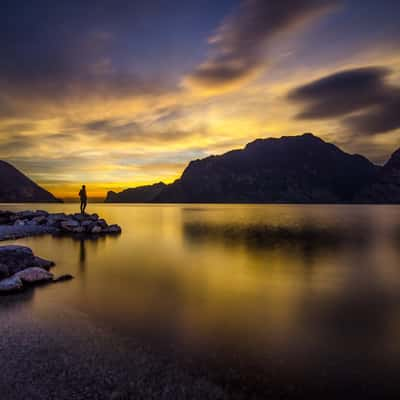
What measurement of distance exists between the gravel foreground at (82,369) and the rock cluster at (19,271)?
14.3 feet

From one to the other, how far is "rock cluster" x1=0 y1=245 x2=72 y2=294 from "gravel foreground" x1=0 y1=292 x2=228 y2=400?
4.35 m

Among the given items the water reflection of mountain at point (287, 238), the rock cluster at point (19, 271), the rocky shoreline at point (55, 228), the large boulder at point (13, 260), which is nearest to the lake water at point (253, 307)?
the rock cluster at point (19, 271)

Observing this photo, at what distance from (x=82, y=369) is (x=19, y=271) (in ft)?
37.6

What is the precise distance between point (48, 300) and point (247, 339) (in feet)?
28.3

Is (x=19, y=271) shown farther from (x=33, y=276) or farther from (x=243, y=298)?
(x=243, y=298)

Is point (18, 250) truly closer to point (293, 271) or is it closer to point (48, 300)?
point (48, 300)

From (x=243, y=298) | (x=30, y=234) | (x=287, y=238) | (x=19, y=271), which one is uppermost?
(x=19, y=271)

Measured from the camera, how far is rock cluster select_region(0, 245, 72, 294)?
41.6 feet

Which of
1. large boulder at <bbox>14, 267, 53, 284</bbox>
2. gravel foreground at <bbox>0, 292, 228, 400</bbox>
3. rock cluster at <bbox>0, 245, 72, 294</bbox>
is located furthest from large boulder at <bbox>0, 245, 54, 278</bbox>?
gravel foreground at <bbox>0, 292, 228, 400</bbox>

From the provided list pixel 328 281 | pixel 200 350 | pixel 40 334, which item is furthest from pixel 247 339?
pixel 328 281

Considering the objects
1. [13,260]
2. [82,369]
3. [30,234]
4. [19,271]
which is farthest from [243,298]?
[30,234]

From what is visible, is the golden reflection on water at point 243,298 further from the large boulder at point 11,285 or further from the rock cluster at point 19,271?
the rock cluster at point 19,271

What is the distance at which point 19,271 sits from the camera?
15.2 metres

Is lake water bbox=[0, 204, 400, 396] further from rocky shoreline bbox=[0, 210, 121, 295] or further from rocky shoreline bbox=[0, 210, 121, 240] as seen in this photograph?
rocky shoreline bbox=[0, 210, 121, 240]
